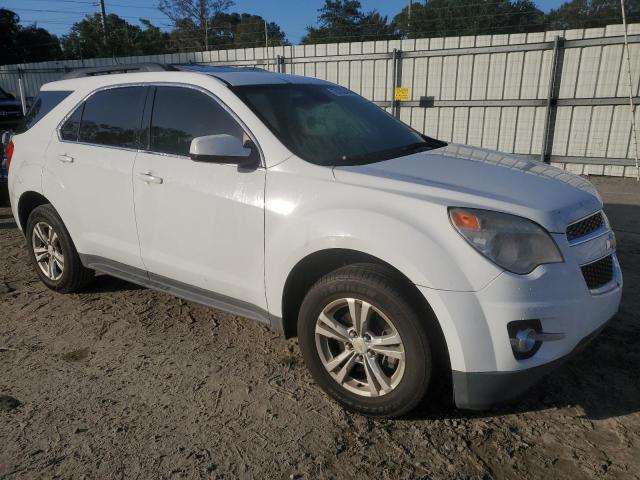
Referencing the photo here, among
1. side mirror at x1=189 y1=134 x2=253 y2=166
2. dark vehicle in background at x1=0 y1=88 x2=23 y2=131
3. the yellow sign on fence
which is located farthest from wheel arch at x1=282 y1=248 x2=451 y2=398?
the yellow sign on fence

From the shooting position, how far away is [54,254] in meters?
4.27

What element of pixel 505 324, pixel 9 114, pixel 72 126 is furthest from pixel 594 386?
pixel 9 114

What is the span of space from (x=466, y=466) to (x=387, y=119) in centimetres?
249

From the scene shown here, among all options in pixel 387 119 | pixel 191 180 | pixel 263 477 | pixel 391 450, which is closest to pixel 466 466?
pixel 391 450

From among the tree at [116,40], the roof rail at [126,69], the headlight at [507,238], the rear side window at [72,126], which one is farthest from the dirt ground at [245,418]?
the tree at [116,40]

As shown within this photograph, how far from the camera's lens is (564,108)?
9828 mm

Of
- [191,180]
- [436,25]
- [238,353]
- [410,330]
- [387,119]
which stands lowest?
[238,353]

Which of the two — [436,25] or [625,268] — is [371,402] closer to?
[625,268]

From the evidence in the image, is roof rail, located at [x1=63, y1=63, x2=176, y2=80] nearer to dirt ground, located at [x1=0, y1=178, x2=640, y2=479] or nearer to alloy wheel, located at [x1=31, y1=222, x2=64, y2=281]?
alloy wheel, located at [x1=31, y1=222, x2=64, y2=281]

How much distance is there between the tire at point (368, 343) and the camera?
7.84 ft

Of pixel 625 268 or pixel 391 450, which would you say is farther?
pixel 625 268

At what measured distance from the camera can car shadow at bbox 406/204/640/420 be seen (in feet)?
8.87

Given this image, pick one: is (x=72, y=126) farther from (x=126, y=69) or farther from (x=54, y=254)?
(x=54, y=254)

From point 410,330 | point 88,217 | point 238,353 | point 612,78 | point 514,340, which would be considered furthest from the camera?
point 612,78
